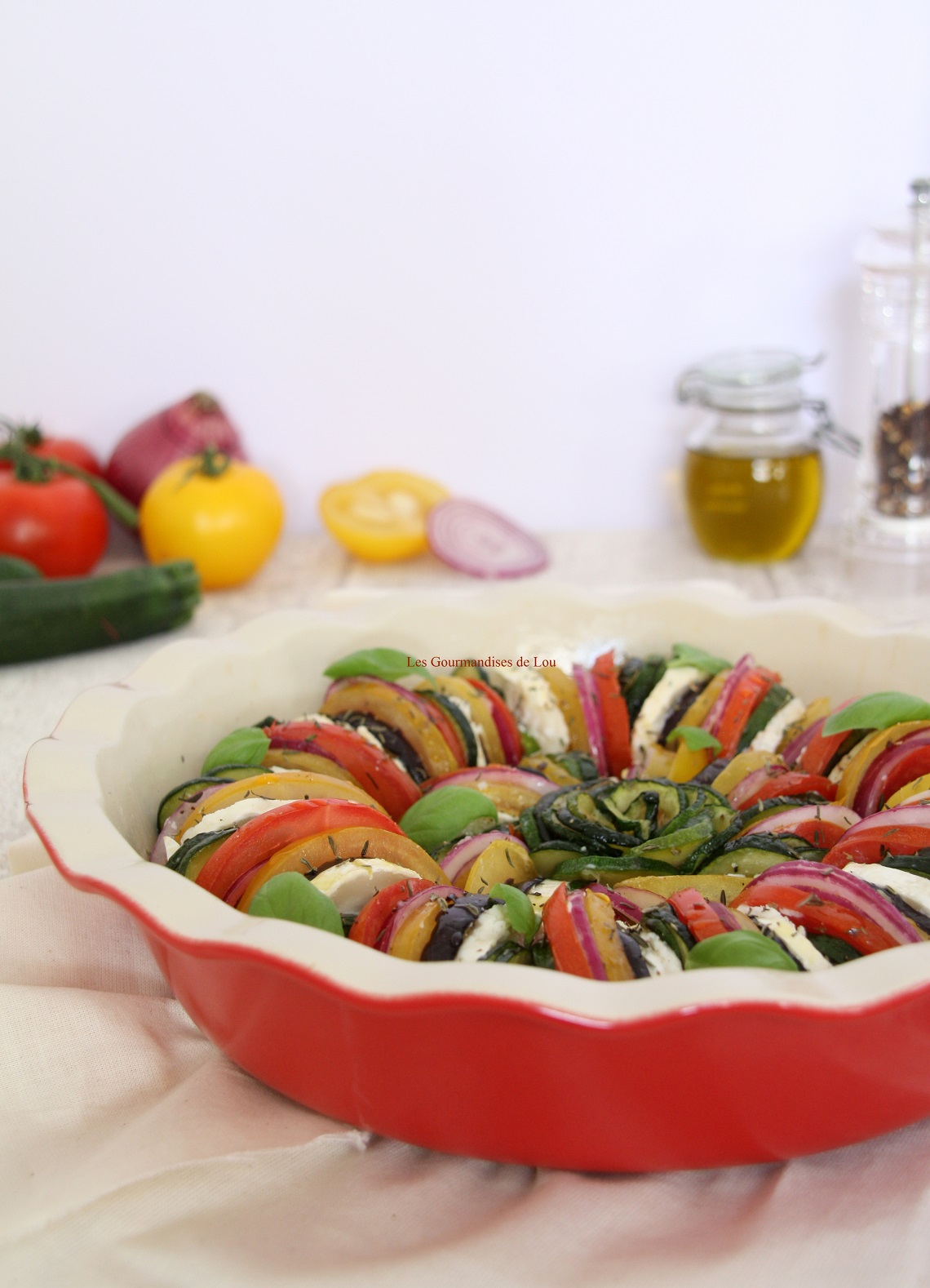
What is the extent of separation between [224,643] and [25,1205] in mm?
636

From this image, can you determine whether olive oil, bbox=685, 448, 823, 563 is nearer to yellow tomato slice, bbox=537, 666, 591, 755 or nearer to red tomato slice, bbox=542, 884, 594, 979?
yellow tomato slice, bbox=537, 666, 591, 755

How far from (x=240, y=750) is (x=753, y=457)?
1.23 meters

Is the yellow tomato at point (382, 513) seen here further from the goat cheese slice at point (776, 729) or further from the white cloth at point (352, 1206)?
the white cloth at point (352, 1206)

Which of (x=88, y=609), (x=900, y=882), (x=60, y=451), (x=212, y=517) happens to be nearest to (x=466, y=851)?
(x=900, y=882)

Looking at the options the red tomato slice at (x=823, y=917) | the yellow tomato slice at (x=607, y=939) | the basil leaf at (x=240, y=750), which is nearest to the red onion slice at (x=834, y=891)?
the red tomato slice at (x=823, y=917)

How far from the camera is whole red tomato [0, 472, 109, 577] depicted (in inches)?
84.4

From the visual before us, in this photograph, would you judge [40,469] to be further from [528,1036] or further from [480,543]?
[528,1036]

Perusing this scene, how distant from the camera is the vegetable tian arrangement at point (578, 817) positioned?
872mm

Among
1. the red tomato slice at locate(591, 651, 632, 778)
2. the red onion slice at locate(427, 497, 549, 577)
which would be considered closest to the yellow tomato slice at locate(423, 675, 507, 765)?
the red tomato slice at locate(591, 651, 632, 778)

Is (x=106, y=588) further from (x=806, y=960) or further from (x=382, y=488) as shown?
(x=806, y=960)

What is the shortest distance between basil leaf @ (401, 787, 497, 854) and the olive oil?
117 centimetres

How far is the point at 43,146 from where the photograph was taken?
2318 mm

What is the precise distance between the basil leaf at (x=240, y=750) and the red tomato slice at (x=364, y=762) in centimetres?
3

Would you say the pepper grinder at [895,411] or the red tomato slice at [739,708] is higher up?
the pepper grinder at [895,411]
